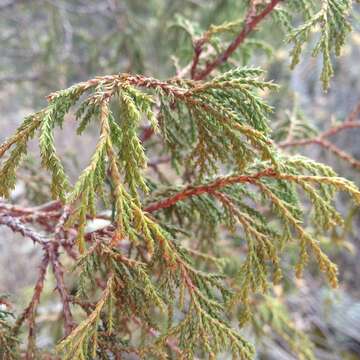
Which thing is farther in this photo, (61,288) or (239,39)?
(239,39)

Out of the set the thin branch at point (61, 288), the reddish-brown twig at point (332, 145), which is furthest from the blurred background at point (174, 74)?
the thin branch at point (61, 288)

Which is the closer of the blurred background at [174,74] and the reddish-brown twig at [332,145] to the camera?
the reddish-brown twig at [332,145]

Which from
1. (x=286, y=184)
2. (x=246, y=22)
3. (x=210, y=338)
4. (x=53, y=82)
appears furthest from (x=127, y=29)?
(x=210, y=338)

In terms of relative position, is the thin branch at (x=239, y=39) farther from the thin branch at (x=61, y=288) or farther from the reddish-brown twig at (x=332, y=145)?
the thin branch at (x=61, y=288)

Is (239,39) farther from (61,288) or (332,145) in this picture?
(61,288)

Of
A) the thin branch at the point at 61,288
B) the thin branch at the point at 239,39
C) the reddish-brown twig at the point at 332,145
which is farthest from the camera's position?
the reddish-brown twig at the point at 332,145

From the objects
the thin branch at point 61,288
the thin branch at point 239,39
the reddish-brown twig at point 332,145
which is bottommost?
the thin branch at point 61,288

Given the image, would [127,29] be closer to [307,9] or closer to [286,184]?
[307,9]

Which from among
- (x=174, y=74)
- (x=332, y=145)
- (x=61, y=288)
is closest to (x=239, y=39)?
(x=174, y=74)

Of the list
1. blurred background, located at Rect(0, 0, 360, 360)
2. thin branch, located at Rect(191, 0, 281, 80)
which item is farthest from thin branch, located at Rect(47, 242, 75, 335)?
thin branch, located at Rect(191, 0, 281, 80)
